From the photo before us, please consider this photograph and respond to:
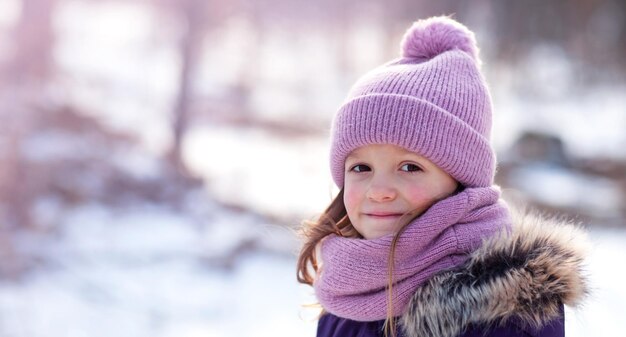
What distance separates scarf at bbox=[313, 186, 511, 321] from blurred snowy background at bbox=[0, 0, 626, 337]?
5.37 feet

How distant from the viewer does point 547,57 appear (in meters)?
12.2

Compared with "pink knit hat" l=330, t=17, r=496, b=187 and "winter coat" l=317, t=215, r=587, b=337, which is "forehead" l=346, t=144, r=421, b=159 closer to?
"pink knit hat" l=330, t=17, r=496, b=187

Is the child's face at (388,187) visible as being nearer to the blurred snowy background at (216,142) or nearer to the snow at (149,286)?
the blurred snowy background at (216,142)

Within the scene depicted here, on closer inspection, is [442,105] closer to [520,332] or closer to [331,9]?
[520,332]

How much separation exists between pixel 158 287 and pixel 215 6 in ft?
12.7

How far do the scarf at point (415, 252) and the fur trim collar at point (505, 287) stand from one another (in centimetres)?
3

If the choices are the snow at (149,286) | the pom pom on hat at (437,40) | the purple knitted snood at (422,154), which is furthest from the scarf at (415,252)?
the snow at (149,286)

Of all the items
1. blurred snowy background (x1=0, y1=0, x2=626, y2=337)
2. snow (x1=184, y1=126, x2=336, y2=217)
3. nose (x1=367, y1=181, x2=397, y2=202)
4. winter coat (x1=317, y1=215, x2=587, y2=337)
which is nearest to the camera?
winter coat (x1=317, y1=215, x2=587, y2=337)

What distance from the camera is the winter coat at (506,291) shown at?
121cm

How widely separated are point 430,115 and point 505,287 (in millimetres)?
351

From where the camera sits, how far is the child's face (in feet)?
4.41

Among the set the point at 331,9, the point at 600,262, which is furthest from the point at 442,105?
the point at 331,9

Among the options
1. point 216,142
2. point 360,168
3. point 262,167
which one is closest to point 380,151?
point 360,168

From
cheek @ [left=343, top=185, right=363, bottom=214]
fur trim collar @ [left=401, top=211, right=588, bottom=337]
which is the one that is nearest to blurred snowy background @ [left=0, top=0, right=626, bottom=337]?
cheek @ [left=343, top=185, right=363, bottom=214]
